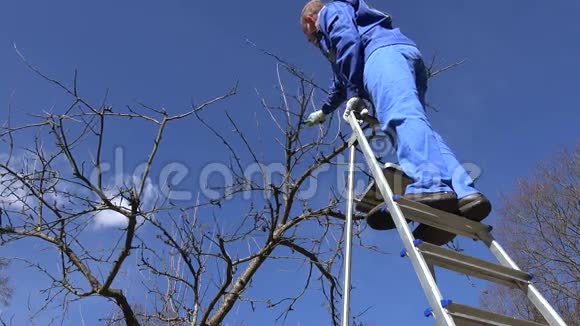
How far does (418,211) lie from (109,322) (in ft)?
11.1

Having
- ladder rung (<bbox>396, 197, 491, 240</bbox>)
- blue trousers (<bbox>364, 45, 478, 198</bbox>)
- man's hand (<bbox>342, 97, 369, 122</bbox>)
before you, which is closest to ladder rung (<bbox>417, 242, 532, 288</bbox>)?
ladder rung (<bbox>396, 197, 491, 240</bbox>)

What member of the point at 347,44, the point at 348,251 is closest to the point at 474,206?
the point at 348,251

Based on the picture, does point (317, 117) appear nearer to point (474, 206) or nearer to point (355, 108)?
point (355, 108)

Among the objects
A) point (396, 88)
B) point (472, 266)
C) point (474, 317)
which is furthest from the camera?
point (396, 88)

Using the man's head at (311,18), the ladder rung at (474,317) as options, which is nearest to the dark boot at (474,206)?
the ladder rung at (474,317)

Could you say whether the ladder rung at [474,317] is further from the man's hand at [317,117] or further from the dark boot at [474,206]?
the man's hand at [317,117]

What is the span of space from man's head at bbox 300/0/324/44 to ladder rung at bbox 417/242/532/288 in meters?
1.58

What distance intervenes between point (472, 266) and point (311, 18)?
1.69 metres

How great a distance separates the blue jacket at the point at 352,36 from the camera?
106 inches

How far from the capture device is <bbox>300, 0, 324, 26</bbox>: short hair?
3096 millimetres

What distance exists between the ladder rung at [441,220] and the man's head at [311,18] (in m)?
1.38

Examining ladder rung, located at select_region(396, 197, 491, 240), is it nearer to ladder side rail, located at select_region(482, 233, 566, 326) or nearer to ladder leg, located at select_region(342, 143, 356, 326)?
ladder side rail, located at select_region(482, 233, 566, 326)

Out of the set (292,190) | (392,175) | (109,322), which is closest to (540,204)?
(292,190)

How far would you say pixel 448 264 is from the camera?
193 centimetres
